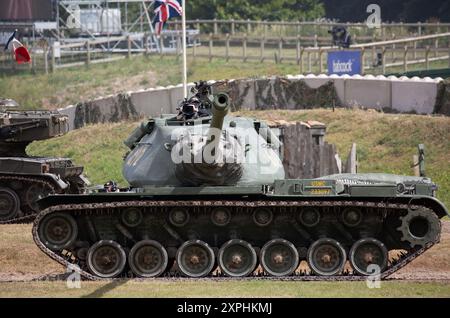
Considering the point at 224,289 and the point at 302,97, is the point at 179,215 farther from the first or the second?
the point at 302,97

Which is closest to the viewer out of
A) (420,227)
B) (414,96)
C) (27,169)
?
(420,227)

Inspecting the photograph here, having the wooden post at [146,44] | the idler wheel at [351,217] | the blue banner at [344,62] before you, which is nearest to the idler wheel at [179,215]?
the idler wheel at [351,217]

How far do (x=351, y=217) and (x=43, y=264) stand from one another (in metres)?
6.46

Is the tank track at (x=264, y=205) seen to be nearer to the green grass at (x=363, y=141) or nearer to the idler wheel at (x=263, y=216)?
the idler wheel at (x=263, y=216)

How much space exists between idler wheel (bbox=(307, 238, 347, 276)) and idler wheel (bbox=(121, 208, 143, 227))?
118 inches

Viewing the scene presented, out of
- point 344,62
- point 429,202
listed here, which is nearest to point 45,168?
point 429,202

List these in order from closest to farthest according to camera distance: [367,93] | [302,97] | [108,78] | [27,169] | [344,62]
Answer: [27,169] → [367,93] → [302,97] → [344,62] → [108,78]

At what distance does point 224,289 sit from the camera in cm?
2092

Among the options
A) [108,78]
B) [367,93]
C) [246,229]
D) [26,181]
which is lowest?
[108,78]

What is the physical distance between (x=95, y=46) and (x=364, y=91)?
89.3 feet

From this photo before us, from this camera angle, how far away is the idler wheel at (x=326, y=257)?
896 inches

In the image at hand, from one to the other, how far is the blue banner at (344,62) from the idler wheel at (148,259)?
2267 cm

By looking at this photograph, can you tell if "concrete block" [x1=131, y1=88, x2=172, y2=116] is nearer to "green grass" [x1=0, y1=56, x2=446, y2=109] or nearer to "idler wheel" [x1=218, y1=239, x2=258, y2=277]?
"green grass" [x1=0, y1=56, x2=446, y2=109]

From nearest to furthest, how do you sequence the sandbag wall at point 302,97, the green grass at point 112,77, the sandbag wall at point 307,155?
1. the sandbag wall at point 307,155
2. the sandbag wall at point 302,97
3. the green grass at point 112,77
